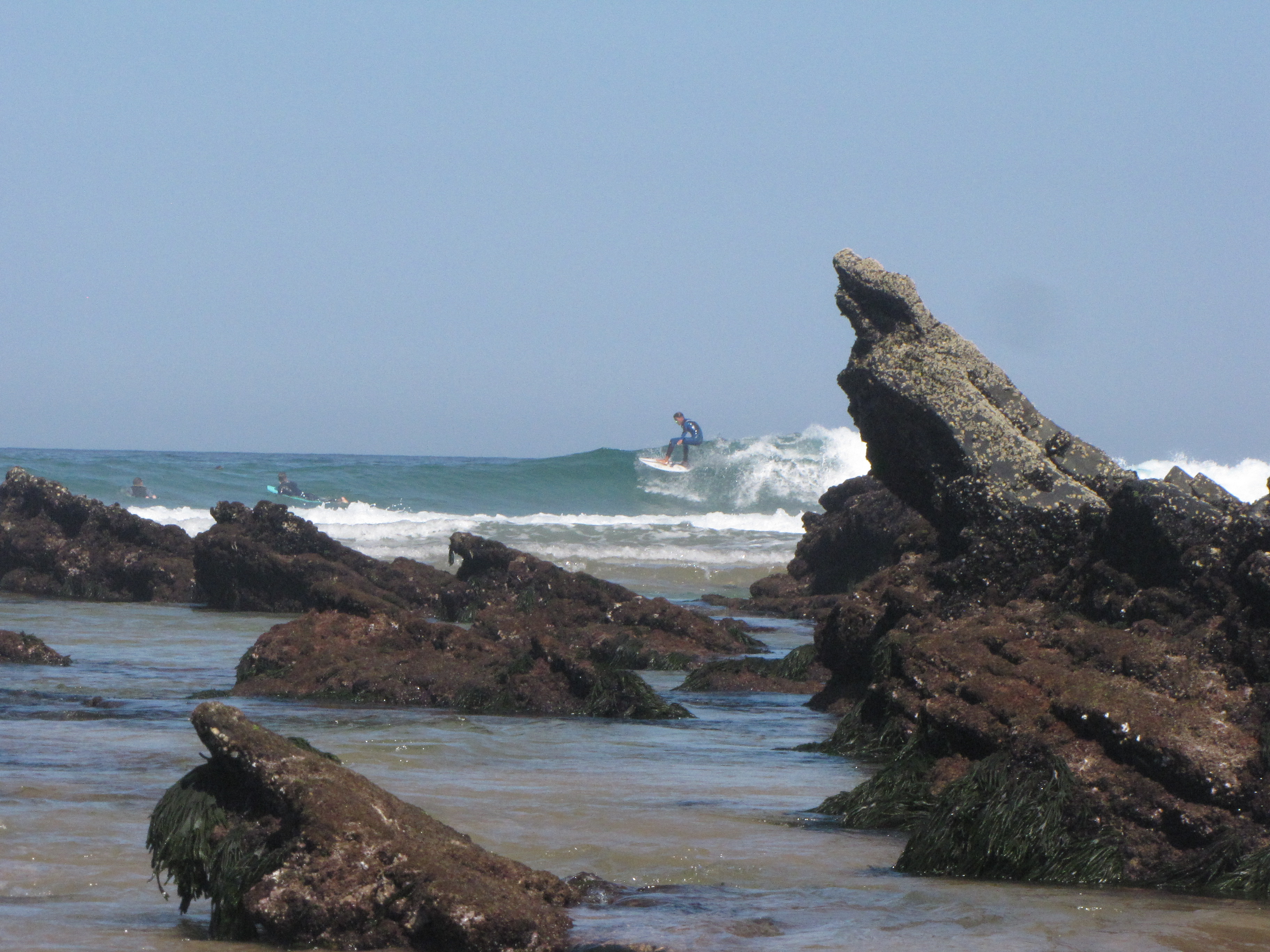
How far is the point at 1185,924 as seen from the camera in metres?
3.70

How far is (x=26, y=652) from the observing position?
32.7 feet

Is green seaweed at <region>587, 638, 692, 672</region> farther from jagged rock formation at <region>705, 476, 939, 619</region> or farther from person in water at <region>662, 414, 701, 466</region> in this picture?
person in water at <region>662, 414, 701, 466</region>

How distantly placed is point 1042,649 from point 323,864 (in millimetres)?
3081

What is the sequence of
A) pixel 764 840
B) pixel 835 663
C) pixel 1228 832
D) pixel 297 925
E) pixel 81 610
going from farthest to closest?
pixel 81 610 < pixel 835 663 < pixel 764 840 < pixel 1228 832 < pixel 297 925

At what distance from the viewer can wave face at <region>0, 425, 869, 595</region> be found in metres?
27.8

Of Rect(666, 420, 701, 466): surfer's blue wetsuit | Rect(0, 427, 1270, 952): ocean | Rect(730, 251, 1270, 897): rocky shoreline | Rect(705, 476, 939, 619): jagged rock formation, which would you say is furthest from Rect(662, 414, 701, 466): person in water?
Rect(730, 251, 1270, 897): rocky shoreline

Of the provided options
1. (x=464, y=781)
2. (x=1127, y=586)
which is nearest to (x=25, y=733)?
(x=464, y=781)

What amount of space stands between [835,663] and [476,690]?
2178 mm

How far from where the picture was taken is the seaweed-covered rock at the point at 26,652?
9.88 meters

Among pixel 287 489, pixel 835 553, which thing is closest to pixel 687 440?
Answer: pixel 287 489

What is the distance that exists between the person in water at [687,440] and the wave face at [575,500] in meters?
0.73

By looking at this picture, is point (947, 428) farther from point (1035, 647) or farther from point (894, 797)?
point (894, 797)

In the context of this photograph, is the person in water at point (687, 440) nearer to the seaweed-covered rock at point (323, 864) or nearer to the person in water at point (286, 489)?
the person in water at point (286, 489)

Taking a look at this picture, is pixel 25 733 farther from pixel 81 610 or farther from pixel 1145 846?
pixel 81 610
